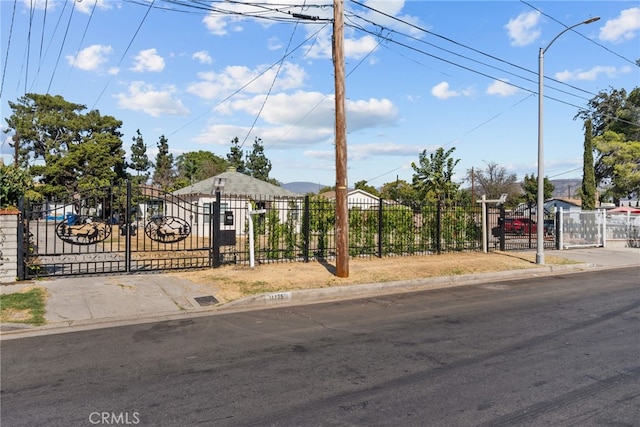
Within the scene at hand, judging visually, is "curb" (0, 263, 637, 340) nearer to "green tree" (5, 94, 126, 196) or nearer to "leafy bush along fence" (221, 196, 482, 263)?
"leafy bush along fence" (221, 196, 482, 263)

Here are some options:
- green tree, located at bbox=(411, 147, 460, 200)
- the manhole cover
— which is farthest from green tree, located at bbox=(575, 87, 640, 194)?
the manhole cover

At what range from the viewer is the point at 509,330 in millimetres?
7188

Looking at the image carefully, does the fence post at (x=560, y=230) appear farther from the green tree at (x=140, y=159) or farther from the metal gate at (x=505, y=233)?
the green tree at (x=140, y=159)

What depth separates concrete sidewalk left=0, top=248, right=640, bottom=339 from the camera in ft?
25.5

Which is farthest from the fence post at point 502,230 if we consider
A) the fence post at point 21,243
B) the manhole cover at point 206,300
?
the fence post at point 21,243

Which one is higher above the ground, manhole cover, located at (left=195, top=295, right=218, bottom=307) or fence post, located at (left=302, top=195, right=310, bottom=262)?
fence post, located at (left=302, top=195, right=310, bottom=262)

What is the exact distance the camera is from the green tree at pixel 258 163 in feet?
229

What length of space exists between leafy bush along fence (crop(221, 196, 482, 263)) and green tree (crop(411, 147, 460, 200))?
19575 millimetres

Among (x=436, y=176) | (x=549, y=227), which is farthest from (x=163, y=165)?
(x=549, y=227)

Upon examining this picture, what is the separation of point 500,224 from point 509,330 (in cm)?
1325

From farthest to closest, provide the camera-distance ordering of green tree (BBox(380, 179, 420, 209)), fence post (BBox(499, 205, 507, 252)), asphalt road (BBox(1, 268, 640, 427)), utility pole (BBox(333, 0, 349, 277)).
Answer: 1. green tree (BBox(380, 179, 420, 209))
2. fence post (BBox(499, 205, 507, 252))
3. utility pole (BBox(333, 0, 349, 277))
4. asphalt road (BBox(1, 268, 640, 427))
